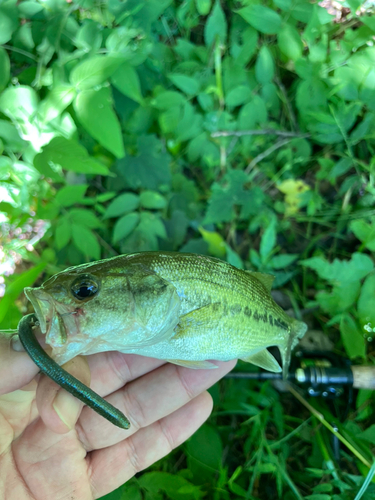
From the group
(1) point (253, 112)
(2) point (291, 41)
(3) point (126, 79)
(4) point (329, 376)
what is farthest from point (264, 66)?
(4) point (329, 376)

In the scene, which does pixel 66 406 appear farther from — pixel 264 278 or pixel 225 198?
pixel 225 198

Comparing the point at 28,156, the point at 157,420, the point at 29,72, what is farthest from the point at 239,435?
the point at 29,72

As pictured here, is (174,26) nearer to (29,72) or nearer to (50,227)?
(29,72)

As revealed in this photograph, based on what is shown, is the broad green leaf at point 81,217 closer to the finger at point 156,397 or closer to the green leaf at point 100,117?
the green leaf at point 100,117

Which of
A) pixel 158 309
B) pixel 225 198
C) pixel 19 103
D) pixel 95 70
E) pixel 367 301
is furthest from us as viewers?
pixel 225 198

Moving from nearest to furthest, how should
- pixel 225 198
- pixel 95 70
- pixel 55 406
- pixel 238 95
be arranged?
1. pixel 55 406
2. pixel 95 70
3. pixel 238 95
4. pixel 225 198

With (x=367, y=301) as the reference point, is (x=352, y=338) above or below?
below

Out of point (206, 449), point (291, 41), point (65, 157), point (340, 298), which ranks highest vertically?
point (291, 41)
